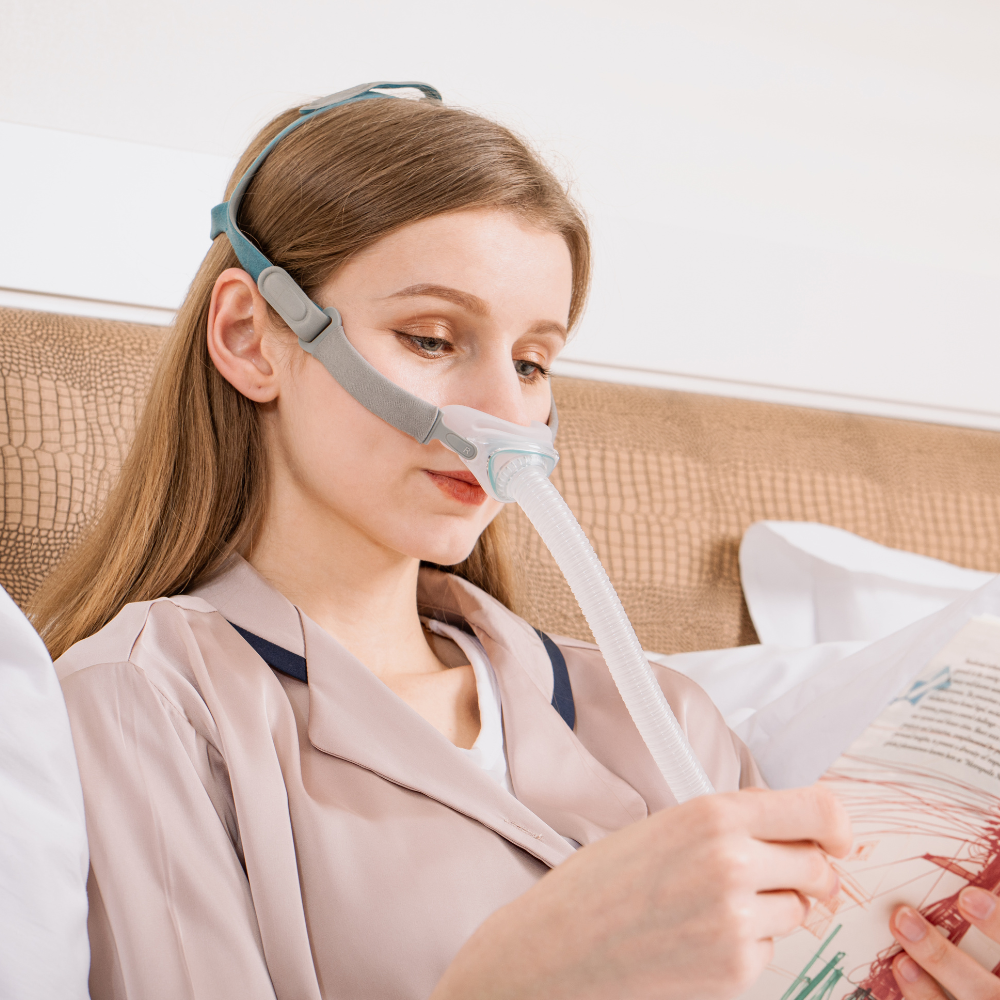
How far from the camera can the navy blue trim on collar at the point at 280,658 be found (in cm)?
76

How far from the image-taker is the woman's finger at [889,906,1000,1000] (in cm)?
57

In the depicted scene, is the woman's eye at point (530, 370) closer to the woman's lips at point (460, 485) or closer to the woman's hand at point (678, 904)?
the woman's lips at point (460, 485)

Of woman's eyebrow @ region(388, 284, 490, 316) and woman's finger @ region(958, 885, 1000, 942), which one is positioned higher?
woman's eyebrow @ region(388, 284, 490, 316)

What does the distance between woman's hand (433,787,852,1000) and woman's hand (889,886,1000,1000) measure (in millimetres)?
122

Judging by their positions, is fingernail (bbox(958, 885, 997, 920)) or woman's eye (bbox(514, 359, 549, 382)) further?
woman's eye (bbox(514, 359, 549, 382))

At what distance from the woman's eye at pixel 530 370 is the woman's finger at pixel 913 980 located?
54 centimetres

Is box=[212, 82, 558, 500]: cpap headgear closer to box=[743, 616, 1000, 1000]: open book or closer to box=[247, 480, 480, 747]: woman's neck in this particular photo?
box=[247, 480, 480, 747]: woman's neck

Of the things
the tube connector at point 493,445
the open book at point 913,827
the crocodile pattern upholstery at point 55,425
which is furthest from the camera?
the crocodile pattern upholstery at point 55,425

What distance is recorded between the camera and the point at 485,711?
2.83ft

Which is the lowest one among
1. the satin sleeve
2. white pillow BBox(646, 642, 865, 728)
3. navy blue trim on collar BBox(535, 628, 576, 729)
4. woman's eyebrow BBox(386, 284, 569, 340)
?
white pillow BBox(646, 642, 865, 728)

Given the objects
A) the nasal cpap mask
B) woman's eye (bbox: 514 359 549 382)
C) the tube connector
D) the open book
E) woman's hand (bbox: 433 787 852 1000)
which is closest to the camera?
woman's hand (bbox: 433 787 852 1000)

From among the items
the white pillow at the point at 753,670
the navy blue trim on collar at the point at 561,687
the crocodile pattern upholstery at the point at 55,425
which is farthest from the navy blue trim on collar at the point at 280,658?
the white pillow at the point at 753,670

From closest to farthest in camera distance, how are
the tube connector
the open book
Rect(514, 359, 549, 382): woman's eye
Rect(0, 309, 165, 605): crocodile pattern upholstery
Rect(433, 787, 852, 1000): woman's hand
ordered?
Rect(433, 787, 852, 1000): woman's hand
the open book
the tube connector
Rect(514, 359, 549, 382): woman's eye
Rect(0, 309, 165, 605): crocodile pattern upholstery

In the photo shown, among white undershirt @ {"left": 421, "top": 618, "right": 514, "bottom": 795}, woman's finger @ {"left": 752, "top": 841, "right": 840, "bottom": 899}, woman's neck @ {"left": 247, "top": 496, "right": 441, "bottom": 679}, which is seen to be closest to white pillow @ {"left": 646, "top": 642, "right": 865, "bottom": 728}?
white undershirt @ {"left": 421, "top": 618, "right": 514, "bottom": 795}
